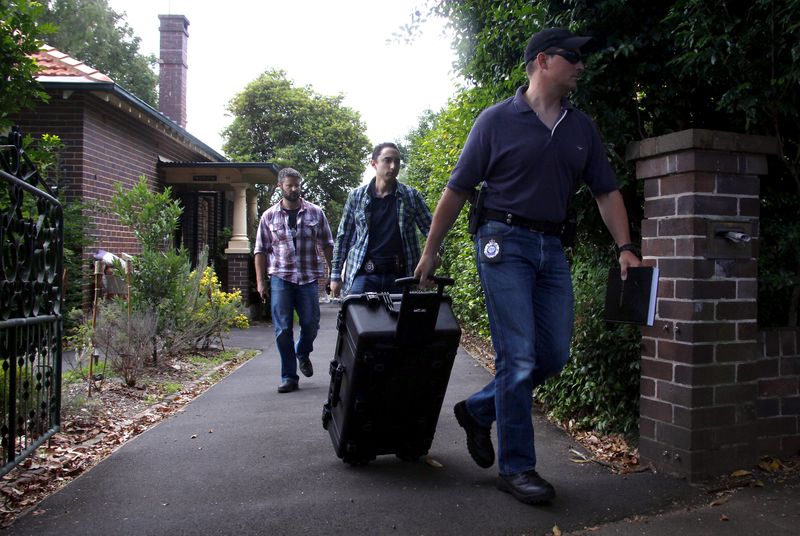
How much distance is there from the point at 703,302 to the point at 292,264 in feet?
12.5

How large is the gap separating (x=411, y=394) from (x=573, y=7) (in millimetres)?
2282

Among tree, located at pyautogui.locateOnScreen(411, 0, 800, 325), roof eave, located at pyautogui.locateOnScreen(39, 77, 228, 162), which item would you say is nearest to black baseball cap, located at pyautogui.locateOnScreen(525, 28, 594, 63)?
tree, located at pyautogui.locateOnScreen(411, 0, 800, 325)

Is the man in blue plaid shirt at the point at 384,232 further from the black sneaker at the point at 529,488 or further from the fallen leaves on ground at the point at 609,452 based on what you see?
the black sneaker at the point at 529,488

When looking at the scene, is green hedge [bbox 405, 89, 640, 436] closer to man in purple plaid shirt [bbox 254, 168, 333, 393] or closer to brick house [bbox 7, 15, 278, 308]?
man in purple plaid shirt [bbox 254, 168, 333, 393]

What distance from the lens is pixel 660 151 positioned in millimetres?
3502

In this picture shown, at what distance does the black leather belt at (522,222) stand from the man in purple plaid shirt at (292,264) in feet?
11.0

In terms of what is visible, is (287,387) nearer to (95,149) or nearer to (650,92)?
(650,92)

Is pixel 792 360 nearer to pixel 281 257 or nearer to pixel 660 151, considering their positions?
pixel 660 151

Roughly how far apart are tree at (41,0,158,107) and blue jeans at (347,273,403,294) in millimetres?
23100

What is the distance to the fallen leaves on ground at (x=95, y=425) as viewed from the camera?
3592 millimetres

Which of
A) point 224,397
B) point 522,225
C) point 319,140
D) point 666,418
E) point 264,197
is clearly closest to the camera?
point 522,225

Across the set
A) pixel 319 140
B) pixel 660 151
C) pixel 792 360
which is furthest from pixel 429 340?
pixel 319 140

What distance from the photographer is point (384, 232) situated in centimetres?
505

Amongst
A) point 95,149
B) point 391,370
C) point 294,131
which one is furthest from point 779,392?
point 294,131
